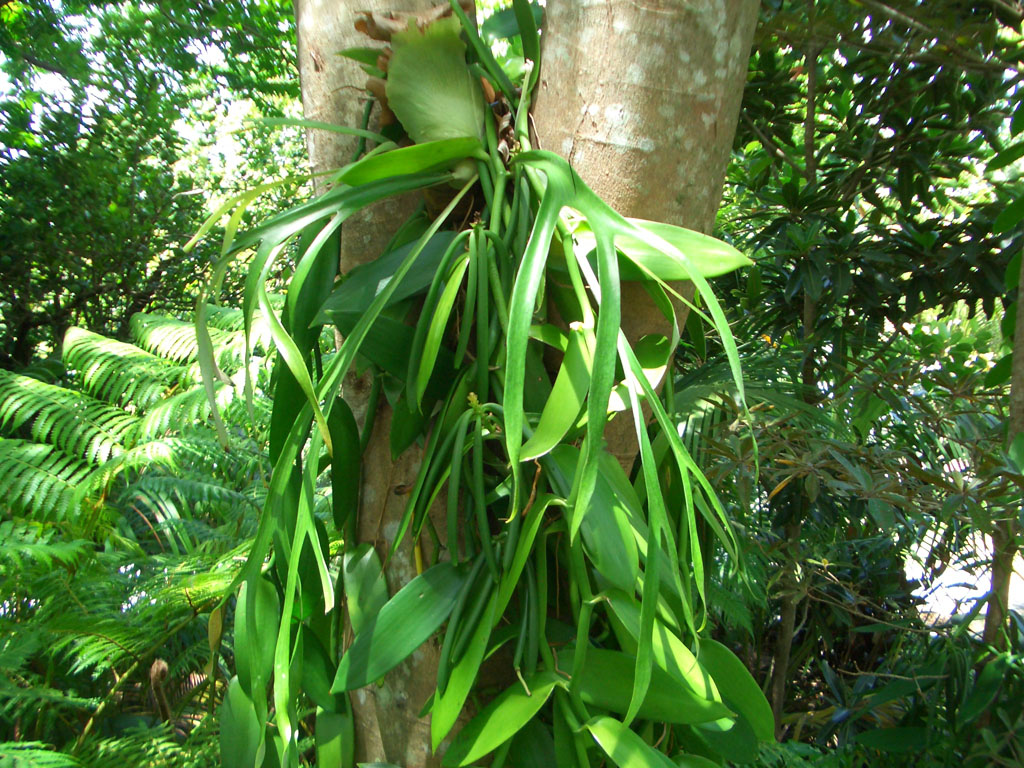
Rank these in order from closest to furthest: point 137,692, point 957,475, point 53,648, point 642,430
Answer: point 642,430, point 957,475, point 53,648, point 137,692

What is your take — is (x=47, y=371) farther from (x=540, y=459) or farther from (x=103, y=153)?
(x=540, y=459)

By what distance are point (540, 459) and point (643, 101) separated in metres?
0.20

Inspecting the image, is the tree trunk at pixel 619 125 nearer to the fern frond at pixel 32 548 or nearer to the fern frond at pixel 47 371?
the fern frond at pixel 32 548

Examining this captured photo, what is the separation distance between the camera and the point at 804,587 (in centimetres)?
92

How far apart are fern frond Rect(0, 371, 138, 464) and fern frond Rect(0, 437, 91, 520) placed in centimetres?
8

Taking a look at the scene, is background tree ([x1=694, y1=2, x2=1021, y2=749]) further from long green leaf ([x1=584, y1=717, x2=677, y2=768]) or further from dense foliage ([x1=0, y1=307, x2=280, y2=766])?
dense foliage ([x1=0, y1=307, x2=280, y2=766])

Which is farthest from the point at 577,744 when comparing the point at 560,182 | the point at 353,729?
the point at 560,182


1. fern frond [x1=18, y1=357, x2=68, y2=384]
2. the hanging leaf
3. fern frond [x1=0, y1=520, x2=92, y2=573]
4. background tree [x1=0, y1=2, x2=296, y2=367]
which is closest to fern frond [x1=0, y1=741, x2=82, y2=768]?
fern frond [x1=0, y1=520, x2=92, y2=573]

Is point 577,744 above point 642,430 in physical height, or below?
below

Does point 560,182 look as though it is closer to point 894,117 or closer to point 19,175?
point 894,117

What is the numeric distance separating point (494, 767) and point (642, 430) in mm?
185

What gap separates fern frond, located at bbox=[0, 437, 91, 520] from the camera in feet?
4.02

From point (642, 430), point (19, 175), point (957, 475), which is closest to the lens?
point (642, 430)

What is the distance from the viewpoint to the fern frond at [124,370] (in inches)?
59.5
